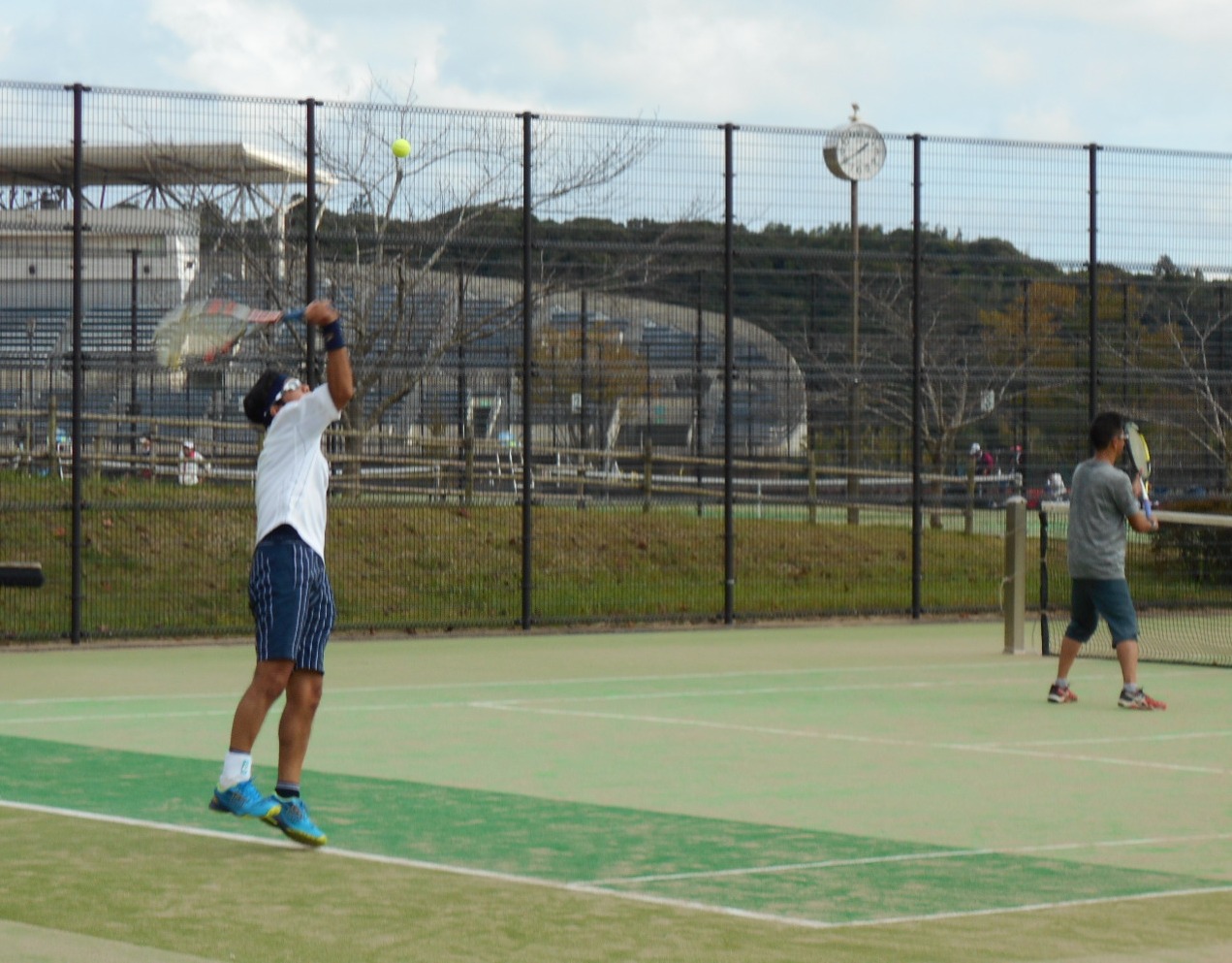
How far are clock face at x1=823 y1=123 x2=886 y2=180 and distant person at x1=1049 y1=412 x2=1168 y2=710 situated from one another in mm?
6104

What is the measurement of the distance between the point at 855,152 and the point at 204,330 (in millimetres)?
10479

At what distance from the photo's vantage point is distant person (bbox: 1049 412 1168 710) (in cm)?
1217

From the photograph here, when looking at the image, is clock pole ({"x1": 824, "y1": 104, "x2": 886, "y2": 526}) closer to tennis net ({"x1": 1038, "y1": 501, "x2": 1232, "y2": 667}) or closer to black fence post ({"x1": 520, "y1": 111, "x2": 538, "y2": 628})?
tennis net ({"x1": 1038, "y1": 501, "x2": 1232, "y2": 667})

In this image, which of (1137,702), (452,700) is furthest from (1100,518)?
(452,700)

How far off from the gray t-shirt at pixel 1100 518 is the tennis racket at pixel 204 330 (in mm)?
5528

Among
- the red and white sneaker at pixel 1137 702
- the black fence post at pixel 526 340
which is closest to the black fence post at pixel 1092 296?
the black fence post at pixel 526 340

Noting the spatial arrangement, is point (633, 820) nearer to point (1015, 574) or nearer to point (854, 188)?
point (1015, 574)

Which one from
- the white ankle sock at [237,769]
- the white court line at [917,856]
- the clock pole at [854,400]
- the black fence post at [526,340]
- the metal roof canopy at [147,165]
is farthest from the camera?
the clock pole at [854,400]

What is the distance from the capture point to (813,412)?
1831cm

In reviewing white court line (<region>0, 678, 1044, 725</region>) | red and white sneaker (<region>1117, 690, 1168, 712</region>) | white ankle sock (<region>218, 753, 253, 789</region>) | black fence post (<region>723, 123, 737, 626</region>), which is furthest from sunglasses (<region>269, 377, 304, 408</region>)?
black fence post (<region>723, 123, 737, 626</region>)

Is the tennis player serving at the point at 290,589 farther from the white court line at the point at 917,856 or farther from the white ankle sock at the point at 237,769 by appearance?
the white court line at the point at 917,856

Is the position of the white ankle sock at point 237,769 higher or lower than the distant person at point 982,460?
lower

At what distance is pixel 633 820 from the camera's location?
809 centimetres

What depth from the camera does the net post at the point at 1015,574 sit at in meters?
15.5
